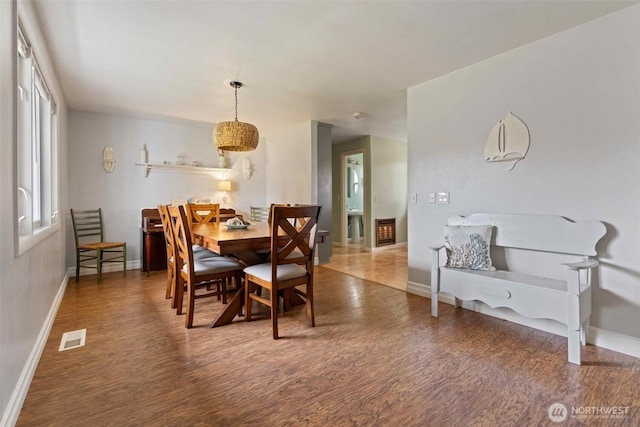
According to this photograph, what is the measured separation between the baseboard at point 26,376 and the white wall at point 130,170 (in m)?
2.15

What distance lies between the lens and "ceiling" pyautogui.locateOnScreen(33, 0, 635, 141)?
206 cm

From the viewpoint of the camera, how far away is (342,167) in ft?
22.4

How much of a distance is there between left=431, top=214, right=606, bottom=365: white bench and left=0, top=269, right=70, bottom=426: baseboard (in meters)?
2.73

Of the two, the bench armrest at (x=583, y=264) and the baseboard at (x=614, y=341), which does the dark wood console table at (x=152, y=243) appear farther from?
the baseboard at (x=614, y=341)

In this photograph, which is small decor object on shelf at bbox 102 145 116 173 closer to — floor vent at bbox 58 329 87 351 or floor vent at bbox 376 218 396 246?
floor vent at bbox 58 329 87 351

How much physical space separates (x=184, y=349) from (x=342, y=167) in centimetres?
525

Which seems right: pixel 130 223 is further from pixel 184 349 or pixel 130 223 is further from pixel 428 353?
pixel 428 353

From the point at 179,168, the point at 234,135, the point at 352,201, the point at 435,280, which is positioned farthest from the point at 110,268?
the point at 352,201

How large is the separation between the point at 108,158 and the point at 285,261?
11.9 feet

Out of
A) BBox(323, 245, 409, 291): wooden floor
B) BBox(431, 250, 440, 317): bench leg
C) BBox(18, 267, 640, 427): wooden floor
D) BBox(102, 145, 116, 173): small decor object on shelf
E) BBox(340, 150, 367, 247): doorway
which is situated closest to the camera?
BBox(18, 267, 640, 427): wooden floor

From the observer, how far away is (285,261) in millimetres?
2426

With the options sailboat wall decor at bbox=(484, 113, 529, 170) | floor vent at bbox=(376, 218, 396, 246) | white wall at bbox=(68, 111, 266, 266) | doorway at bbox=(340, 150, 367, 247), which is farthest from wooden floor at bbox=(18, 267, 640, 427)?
doorway at bbox=(340, 150, 367, 247)

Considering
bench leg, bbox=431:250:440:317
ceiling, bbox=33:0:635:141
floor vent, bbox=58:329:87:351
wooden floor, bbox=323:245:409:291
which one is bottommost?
floor vent, bbox=58:329:87:351

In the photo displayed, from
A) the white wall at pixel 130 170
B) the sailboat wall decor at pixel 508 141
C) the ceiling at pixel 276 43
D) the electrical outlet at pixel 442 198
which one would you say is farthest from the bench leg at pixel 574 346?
the white wall at pixel 130 170
